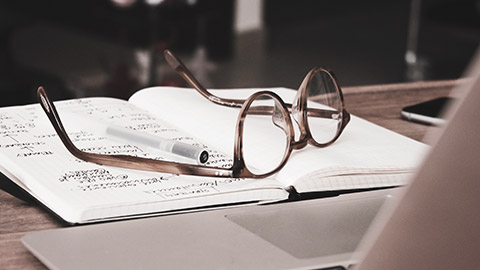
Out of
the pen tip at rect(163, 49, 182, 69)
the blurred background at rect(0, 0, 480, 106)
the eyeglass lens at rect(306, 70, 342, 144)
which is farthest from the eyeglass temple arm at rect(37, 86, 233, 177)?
the blurred background at rect(0, 0, 480, 106)

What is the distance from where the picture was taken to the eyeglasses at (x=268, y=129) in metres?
0.60

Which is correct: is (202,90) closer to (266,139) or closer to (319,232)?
(266,139)

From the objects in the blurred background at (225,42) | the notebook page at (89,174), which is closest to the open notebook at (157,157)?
the notebook page at (89,174)

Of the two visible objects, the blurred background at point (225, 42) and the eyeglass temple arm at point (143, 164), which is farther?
the blurred background at point (225, 42)

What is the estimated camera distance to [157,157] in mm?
647

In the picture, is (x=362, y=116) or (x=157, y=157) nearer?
(x=157, y=157)

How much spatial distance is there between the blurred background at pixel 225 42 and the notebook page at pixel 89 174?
1713mm

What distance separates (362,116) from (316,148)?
0.21 m

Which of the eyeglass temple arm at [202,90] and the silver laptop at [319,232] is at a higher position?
the eyeglass temple arm at [202,90]

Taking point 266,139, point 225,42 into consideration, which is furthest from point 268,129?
point 225,42

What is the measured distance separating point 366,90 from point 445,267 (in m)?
0.68

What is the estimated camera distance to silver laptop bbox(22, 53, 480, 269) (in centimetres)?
30

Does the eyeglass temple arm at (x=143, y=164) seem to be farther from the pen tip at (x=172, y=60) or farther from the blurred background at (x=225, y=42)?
the blurred background at (x=225, y=42)

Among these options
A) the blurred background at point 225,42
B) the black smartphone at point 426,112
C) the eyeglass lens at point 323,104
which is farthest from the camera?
the blurred background at point 225,42
